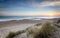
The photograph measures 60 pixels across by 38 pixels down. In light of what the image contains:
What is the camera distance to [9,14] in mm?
2092

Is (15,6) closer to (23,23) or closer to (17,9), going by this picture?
(17,9)

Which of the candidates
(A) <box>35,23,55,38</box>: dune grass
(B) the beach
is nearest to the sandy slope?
(B) the beach

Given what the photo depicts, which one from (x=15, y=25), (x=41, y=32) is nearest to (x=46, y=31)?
(x=41, y=32)

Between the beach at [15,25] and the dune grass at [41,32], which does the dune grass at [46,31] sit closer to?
the dune grass at [41,32]

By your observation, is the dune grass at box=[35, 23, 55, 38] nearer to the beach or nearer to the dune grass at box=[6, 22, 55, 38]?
the dune grass at box=[6, 22, 55, 38]

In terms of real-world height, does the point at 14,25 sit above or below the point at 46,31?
above

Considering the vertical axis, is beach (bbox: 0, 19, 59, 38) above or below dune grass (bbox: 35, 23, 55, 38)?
above

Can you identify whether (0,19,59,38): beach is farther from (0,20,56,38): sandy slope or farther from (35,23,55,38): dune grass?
(35,23,55,38): dune grass

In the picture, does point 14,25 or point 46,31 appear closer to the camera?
point 46,31

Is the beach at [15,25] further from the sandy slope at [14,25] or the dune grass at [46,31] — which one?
the dune grass at [46,31]

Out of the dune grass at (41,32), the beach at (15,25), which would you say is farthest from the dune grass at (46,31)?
the beach at (15,25)

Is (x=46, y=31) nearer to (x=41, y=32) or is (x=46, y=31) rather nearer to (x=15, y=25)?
(x=41, y=32)

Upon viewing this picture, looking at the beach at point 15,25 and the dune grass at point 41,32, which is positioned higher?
the beach at point 15,25

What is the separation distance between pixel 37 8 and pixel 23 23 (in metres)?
0.36
